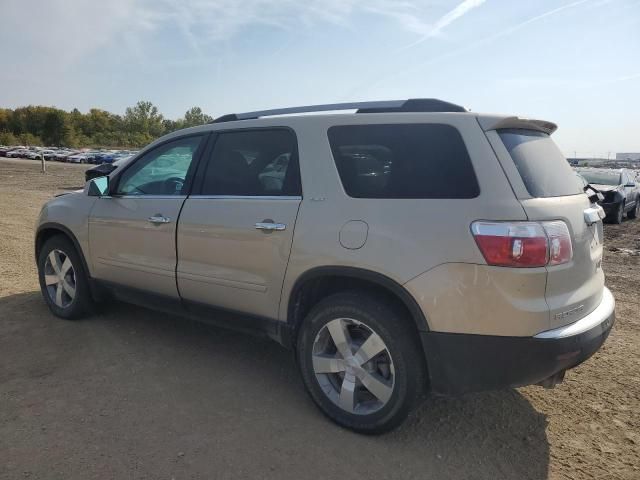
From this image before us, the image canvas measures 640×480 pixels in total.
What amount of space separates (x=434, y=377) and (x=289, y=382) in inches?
49.8

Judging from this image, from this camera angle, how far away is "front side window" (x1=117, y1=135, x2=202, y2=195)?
3.86 metres

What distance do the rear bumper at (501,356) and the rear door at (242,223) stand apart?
109 cm

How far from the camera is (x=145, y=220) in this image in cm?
388

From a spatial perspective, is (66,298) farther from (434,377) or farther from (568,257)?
(568,257)

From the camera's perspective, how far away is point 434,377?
103 inches

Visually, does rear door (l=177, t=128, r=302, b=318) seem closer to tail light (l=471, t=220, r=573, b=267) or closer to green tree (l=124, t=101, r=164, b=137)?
tail light (l=471, t=220, r=573, b=267)

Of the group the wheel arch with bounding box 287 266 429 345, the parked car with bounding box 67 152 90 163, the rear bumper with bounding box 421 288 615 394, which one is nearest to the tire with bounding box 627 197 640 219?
the rear bumper with bounding box 421 288 615 394

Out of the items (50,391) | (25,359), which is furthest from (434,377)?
(25,359)

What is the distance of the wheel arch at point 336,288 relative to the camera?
8.51 feet

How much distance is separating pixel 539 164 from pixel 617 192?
11.6 m

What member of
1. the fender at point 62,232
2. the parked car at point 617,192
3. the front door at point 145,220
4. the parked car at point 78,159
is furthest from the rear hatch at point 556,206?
the parked car at point 78,159

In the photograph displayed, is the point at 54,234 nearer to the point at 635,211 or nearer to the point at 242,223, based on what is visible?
the point at 242,223

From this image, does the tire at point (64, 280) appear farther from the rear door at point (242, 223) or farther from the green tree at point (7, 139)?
the green tree at point (7, 139)

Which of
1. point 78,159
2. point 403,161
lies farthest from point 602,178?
point 78,159
